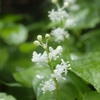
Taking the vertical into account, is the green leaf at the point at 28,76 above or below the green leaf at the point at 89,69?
above

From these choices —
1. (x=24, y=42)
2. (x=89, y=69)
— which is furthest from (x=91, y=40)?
(x=89, y=69)

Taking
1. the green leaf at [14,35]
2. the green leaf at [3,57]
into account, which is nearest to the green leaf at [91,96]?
the green leaf at [3,57]

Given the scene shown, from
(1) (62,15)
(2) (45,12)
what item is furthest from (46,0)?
(1) (62,15)

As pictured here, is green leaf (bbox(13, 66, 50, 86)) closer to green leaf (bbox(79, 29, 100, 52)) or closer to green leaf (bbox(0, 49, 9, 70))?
green leaf (bbox(0, 49, 9, 70))

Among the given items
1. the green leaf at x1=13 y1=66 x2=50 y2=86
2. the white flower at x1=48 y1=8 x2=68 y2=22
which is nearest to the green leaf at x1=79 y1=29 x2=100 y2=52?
the green leaf at x1=13 y1=66 x2=50 y2=86

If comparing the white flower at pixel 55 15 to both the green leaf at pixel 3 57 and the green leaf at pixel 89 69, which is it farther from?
the green leaf at pixel 3 57

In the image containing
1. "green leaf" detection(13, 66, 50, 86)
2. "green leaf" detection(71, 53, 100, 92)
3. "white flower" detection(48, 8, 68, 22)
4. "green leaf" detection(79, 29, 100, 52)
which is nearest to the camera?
"green leaf" detection(71, 53, 100, 92)
